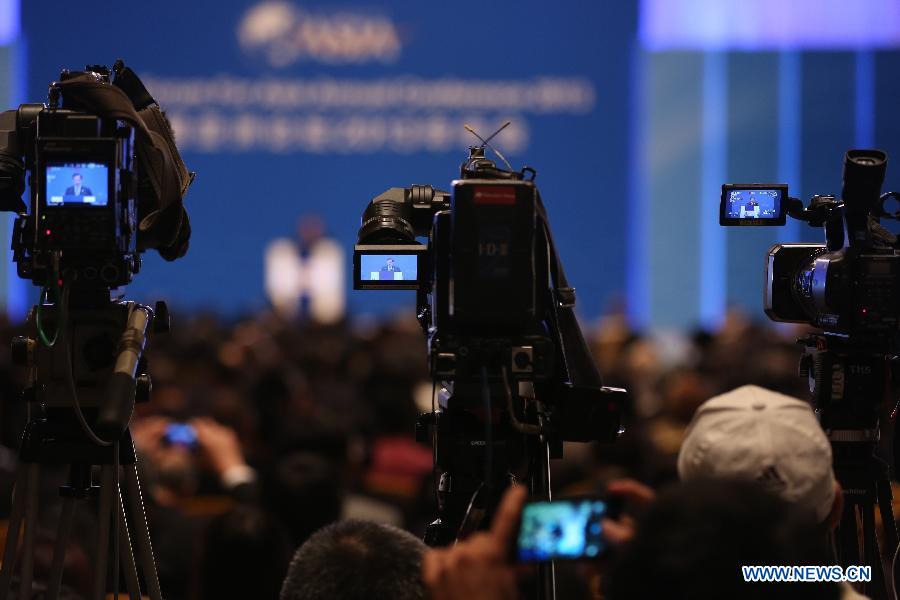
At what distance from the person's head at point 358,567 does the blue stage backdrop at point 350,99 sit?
8667 millimetres

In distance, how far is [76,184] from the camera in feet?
8.16

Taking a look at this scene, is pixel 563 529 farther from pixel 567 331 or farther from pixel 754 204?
pixel 754 204

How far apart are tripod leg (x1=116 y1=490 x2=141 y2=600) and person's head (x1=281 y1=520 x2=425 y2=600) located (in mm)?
658

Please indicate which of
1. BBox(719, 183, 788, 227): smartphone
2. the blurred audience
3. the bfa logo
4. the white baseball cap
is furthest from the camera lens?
the bfa logo

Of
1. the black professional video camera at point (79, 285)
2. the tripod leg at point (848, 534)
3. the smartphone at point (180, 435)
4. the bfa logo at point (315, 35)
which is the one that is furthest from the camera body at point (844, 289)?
the bfa logo at point (315, 35)

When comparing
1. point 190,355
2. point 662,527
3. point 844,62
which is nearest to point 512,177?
point 662,527

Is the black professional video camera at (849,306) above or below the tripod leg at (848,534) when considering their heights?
above

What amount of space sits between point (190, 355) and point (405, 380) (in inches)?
143

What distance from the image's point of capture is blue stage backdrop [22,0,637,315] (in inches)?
424

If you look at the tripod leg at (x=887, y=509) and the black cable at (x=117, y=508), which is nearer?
the black cable at (x=117, y=508)

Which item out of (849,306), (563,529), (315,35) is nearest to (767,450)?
(563,529)

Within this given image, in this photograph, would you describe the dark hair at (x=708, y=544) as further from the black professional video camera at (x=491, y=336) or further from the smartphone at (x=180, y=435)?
the smartphone at (x=180, y=435)

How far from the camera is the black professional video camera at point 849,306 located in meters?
2.86

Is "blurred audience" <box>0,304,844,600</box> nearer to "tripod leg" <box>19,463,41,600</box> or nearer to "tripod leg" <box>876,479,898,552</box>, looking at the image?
"tripod leg" <box>19,463,41,600</box>
